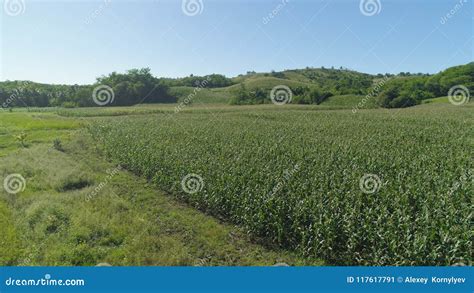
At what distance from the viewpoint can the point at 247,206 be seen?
11.2 m

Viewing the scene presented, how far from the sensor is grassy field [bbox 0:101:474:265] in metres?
8.70

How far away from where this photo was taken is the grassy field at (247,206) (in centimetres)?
870

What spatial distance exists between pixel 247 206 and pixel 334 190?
→ 10.0ft

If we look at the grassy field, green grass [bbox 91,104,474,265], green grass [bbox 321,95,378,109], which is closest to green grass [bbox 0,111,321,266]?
the grassy field

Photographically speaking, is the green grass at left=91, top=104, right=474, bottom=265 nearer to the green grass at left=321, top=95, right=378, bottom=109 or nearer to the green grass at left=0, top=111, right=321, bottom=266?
the green grass at left=0, top=111, right=321, bottom=266

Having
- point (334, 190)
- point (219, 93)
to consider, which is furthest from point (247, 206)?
point (219, 93)

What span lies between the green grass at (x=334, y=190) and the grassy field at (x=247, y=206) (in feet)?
0.15

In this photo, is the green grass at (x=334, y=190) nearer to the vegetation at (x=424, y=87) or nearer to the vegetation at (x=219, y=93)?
the vegetation at (x=424, y=87)

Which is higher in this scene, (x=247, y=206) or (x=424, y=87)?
(x=424, y=87)

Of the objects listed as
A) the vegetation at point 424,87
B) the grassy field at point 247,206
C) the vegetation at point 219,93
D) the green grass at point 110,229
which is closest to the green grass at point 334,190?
the grassy field at point 247,206

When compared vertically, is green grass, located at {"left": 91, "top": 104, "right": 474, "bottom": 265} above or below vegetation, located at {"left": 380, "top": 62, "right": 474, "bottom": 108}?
below

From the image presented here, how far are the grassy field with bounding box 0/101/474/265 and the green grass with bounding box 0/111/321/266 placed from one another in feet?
0.15

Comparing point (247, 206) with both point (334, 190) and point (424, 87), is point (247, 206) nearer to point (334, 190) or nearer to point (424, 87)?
point (334, 190)

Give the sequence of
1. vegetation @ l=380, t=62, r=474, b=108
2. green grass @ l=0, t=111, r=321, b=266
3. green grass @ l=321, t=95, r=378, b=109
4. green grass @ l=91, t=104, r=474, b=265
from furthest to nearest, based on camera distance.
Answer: green grass @ l=321, t=95, r=378, b=109, vegetation @ l=380, t=62, r=474, b=108, green grass @ l=0, t=111, r=321, b=266, green grass @ l=91, t=104, r=474, b=265
